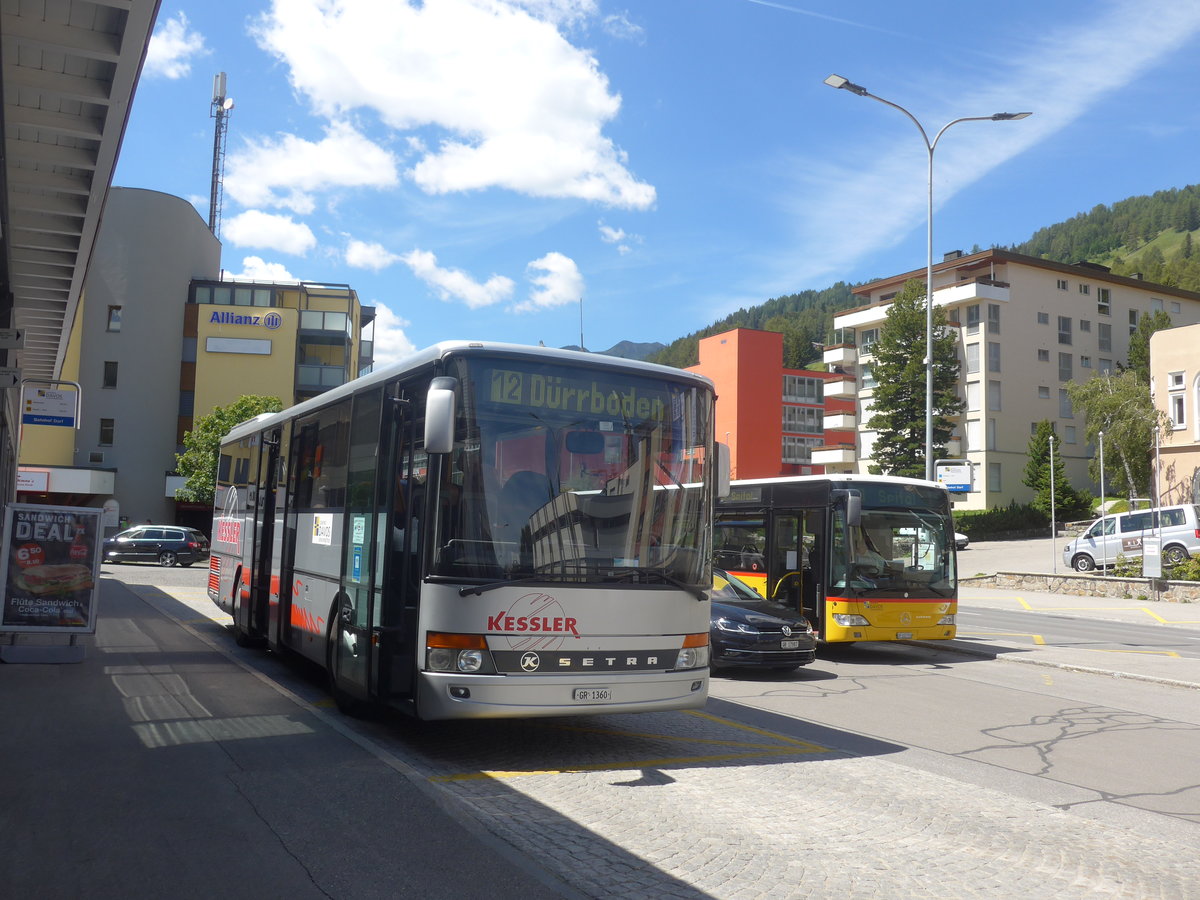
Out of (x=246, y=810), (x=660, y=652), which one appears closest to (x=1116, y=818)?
(x=660, y=652)

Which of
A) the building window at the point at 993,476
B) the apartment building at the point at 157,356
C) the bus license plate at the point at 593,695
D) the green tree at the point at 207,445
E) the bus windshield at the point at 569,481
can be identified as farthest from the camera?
the building window at the point at 993,476

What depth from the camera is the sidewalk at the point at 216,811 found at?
16.5 feet

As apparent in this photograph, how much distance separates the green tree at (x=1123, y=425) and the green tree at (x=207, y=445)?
4702 cm

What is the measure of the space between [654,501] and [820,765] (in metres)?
2.36

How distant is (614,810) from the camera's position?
6.47 m

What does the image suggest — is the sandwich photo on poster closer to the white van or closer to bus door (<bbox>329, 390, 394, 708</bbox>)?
bus door (<bbox>329, 390, 394, 708</bbox>)

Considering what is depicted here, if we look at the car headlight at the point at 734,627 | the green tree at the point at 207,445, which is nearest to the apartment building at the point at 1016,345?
the green tree at the point at 207,445

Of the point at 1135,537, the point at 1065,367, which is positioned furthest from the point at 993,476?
the point at 1135,537

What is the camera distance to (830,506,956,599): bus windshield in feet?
51.5

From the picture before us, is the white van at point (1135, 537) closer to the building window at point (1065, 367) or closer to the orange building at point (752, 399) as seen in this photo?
the orange building at point (752, 399)

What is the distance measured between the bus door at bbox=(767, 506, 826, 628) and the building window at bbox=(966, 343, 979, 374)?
188 feet

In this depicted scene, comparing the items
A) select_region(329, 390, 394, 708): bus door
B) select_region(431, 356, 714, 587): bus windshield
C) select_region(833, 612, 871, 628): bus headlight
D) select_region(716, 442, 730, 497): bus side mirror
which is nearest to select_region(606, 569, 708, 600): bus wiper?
select_region(431, 356, 714, 587): bus windshield

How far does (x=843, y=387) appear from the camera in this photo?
3216 inches

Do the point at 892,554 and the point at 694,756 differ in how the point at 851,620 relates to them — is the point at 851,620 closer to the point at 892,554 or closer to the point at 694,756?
the point at 892,554
